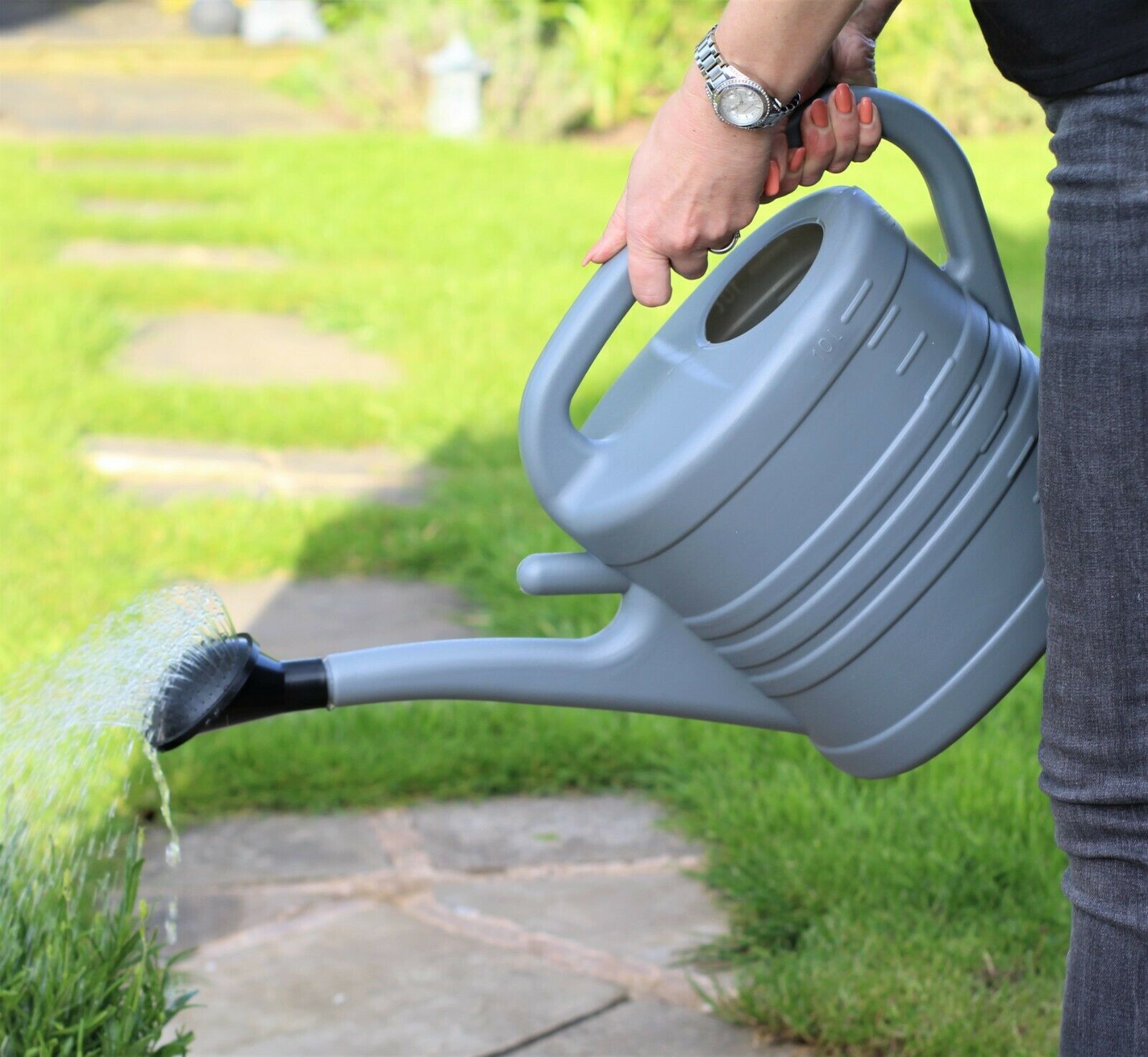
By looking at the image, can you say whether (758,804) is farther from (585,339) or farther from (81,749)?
(585,339)

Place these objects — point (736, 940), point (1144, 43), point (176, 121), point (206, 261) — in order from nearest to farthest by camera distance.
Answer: point (1144, 43) < point (736, 940) < point (206, 261) < point (176, 121)

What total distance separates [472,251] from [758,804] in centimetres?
411

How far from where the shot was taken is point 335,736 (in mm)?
2371

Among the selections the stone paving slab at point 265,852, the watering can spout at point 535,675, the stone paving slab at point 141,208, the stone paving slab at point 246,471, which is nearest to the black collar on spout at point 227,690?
the watering can spout at point 535,675

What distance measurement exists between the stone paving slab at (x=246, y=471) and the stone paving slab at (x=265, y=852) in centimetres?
134

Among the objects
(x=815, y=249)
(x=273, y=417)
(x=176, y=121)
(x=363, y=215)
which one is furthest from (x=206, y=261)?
(x=815, y=249)

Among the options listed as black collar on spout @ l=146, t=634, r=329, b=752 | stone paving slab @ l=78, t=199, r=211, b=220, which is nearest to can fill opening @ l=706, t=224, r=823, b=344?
black collar on spout @ l=146, t=634, r=329, b=752

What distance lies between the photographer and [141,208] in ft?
21.0

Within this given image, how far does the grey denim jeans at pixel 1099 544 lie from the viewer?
98cm

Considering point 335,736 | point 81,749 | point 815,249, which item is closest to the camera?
point 815,249

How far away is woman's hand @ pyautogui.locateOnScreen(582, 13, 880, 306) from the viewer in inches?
43.0

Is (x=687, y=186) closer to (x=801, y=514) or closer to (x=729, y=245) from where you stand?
(x=729, y=245)

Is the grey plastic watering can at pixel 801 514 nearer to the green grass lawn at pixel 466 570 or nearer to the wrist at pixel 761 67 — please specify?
the wrist at pixel 761 67

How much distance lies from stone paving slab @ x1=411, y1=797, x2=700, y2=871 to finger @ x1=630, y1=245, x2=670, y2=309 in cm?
115
